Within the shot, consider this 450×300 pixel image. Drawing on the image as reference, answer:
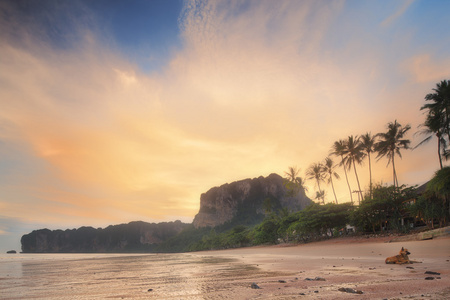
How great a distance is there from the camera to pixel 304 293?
3861 millimetres

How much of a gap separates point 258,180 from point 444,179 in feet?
540

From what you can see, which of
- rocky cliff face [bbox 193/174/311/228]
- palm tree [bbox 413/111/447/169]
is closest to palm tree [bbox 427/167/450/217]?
palm tree [bbox 413/111/447/169]

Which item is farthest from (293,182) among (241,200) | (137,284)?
(241,200)

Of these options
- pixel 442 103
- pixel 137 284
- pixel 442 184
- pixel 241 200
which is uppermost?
pixel 442 103

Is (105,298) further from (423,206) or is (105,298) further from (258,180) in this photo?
(258,180)

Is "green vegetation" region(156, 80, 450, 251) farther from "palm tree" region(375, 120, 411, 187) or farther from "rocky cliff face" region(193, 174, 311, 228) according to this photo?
"rocky cliff face" region(193, 174, 311, 228)

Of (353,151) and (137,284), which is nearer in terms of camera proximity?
(137,284)

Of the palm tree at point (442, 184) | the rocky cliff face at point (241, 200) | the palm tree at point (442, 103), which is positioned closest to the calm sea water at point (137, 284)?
the palm tree at point (442, 184)

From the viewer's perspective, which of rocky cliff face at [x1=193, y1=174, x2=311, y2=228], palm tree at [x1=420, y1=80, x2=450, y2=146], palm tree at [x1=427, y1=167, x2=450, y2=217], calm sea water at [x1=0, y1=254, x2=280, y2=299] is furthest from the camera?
rocky cliff face at [x1=193, y1=174, x2=311, y2=228]

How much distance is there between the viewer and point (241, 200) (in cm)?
17850

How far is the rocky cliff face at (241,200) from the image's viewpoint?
170500 millimetres

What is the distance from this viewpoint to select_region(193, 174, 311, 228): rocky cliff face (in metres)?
170

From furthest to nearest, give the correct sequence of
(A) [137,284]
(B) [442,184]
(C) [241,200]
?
(C) [241,200] → (B) [442,184] → (A) [137,284]

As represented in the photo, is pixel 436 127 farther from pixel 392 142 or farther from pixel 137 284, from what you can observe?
pixel 137 284
